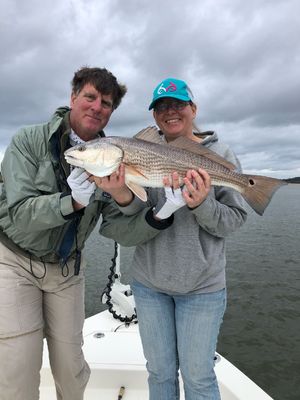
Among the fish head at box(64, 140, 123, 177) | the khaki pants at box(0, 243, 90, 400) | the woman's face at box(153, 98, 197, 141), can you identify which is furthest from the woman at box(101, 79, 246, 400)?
the khaki pants at box(0, 243, 90, 400)

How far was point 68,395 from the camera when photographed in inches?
156

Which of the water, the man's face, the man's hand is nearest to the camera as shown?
the man's hand

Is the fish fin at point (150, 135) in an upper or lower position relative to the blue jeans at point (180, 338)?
upper

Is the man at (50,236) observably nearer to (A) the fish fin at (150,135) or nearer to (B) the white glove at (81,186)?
(B) the white glove at (81,186)

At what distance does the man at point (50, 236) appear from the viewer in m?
3.43

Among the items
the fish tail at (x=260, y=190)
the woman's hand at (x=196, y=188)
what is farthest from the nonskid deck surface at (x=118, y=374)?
the woman's hand at (x=196, y=188)

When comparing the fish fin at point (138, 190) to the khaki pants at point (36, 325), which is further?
the khaki pants at point (36, 325)

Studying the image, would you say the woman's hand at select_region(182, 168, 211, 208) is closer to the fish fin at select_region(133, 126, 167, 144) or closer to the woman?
the woman

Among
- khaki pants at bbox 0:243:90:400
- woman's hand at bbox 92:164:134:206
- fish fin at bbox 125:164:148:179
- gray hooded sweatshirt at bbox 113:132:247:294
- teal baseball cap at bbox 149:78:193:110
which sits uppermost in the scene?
teal baseball cap at bbox 149:78:193:110

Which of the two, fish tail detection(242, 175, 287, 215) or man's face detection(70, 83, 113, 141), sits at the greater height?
man's face detection(70, 83, 113, 141)

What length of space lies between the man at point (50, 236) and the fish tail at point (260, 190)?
1.16m

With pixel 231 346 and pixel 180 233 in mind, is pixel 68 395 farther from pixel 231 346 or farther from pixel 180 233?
pixel 231 346

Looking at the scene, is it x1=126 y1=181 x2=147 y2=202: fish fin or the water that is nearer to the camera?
x1=126 y1=181 x2=147 y2=202: fish fin

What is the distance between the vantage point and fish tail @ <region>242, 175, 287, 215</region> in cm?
334
